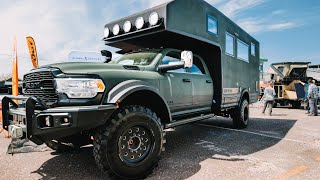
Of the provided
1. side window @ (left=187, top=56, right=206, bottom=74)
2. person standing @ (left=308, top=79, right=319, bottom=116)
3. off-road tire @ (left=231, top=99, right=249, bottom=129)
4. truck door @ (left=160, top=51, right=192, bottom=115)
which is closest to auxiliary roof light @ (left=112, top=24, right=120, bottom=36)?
truck door @ (left=160, top=51, right=192, bottom=115)

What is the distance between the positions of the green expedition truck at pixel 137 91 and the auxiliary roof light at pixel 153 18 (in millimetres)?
15

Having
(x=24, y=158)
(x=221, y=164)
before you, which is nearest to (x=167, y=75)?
(x=221, y=164)

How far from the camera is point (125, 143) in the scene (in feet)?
10.4

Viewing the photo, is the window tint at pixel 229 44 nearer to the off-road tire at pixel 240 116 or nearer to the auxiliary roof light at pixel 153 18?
the off-road tire at pixel 240 116

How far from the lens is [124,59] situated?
473cm

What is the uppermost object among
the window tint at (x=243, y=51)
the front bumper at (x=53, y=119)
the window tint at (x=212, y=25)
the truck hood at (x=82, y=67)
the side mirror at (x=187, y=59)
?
the window tint at (x=212, y=25)

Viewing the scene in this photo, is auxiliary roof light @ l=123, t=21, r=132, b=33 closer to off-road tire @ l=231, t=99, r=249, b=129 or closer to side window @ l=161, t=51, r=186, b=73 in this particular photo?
side window @ l=161, t=51, r=186, b=73

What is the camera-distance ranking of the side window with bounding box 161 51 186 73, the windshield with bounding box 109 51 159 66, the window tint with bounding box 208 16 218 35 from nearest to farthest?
the windshield with bounding box 109 51 159 66
the side window with bounding box 161 51 186 73
the window tint with bounding box 208 16 218 35

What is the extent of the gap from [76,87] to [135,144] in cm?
113

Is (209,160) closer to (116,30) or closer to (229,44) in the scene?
(116,30)

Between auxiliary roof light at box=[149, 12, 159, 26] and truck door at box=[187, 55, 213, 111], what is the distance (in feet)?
3.96

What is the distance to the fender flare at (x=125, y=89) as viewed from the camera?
3039 mm

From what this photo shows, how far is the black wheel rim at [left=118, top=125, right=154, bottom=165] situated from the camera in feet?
10.3

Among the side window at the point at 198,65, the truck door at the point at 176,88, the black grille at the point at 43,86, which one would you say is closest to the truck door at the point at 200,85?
the side window at the point at 198,65
